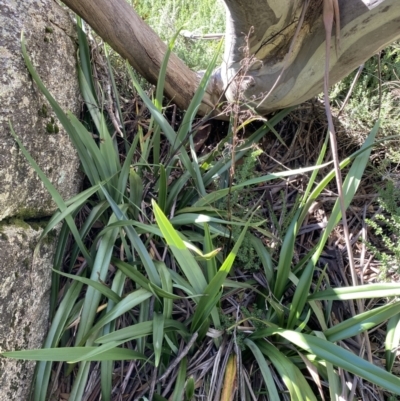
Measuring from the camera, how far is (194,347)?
1.07 m

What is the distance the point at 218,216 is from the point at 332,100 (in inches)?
33.2

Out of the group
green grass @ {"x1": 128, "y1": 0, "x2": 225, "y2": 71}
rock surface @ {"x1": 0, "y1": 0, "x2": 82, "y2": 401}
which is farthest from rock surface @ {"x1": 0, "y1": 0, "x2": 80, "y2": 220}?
green grass @ {"x1": 128, "y1": 0, "x2": 225, "y2": 71}

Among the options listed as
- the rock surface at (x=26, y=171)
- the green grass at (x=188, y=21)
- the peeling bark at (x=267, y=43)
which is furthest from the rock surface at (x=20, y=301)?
the green grass at (x=188, y=21)

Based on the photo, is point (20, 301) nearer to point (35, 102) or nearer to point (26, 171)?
point (26, 171)

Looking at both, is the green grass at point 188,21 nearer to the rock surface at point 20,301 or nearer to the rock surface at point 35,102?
the rock surface at point 35,102

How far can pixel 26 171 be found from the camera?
1.06 meters

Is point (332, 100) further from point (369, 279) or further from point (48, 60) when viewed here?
point (48, 60)

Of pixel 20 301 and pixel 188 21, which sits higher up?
pixel 188 21

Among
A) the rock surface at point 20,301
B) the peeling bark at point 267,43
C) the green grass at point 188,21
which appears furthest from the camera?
the green grass at point 188,21

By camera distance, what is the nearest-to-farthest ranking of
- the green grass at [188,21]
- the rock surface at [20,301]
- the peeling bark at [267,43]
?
the rock surface at [20,301] < the peeling bark at [267,43] < the green grass at [188,21]

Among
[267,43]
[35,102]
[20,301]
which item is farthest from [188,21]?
[20,301]

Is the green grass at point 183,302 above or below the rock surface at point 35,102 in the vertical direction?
below

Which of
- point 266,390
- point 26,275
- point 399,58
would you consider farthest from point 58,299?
point 399,58

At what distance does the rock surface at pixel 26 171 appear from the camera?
3.20 feet
